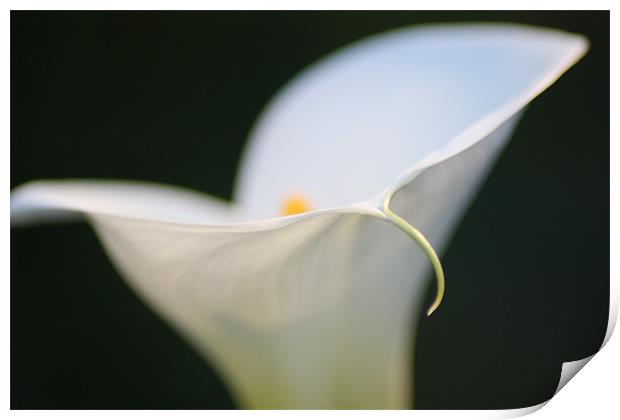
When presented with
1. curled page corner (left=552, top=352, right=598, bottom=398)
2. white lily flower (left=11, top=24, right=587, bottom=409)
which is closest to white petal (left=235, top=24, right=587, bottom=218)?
white lily flower (left=11, top=24, right=587, bottom=409)

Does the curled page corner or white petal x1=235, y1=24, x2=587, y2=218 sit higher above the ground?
white petal x1=235, y1=24, x2=587, y2=218

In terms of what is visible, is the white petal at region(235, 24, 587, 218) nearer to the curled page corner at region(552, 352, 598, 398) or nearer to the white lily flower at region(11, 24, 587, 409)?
the white lily flower at region(11, 24, 587, 409)

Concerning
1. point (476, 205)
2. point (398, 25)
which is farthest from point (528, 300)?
point (398, 25)

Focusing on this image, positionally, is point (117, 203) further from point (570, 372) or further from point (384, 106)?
point (570, 372)

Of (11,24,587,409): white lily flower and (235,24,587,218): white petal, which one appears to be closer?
(11,24,587,409): white lily flower

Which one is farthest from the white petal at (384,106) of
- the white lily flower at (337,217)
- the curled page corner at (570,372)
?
the curled page corner at (570,372)

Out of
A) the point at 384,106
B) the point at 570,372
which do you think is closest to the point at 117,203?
the point at 384,106

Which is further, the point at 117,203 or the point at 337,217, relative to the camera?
the point at 117,203

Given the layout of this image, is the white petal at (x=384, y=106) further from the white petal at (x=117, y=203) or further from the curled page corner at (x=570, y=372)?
the curled page corner at (x=570, y=372)
